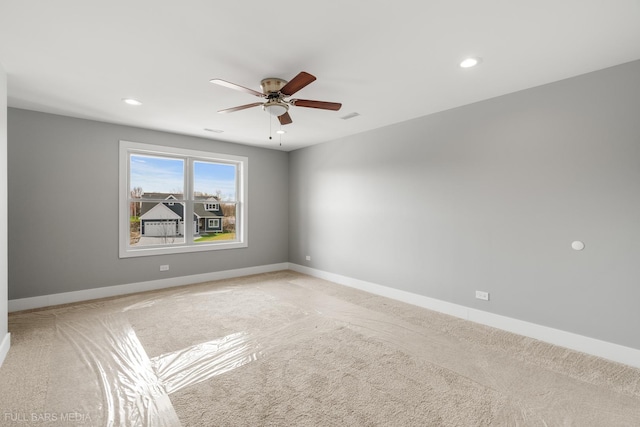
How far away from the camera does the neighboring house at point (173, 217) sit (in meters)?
4.85

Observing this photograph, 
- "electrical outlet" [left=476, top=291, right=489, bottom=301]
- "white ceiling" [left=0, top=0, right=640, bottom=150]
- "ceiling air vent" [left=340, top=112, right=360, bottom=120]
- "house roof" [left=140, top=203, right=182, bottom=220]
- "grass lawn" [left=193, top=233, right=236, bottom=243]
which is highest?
"ceiling air vent" [left=340, top=112, right=360, bottom=120]

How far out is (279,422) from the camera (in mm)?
1821

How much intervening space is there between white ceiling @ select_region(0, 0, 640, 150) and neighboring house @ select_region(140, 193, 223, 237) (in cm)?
181

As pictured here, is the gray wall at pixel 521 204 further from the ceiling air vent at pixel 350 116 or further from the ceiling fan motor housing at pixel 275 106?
the ceiling fan motor housing at pixel 275 106

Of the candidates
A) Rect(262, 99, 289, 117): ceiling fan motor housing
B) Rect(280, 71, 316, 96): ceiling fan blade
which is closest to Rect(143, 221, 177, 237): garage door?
Rect(262, 99, 289, 117): ceiling fan motor housing

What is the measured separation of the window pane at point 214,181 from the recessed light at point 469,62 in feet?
14.6

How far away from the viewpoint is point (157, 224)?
16.2ft

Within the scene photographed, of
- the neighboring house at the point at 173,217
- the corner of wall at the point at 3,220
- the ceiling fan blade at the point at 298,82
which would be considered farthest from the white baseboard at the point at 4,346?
the ceiling fan blade at the point at 298,82

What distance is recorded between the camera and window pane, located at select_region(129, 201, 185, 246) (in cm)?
473

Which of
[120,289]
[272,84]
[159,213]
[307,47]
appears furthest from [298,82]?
[120,289]

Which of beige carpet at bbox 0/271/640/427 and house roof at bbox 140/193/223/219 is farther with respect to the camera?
house roof at bbox 140/193/223/219

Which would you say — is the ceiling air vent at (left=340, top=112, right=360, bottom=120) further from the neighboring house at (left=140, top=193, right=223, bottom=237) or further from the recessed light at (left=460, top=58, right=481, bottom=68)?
the neighboring house at (left=140, top=193, right=223, bottom=237)

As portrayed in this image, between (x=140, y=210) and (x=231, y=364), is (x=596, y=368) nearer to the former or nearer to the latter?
(x=231, y=364)

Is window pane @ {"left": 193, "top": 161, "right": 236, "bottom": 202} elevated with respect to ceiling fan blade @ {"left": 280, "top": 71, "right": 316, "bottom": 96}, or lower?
lower
